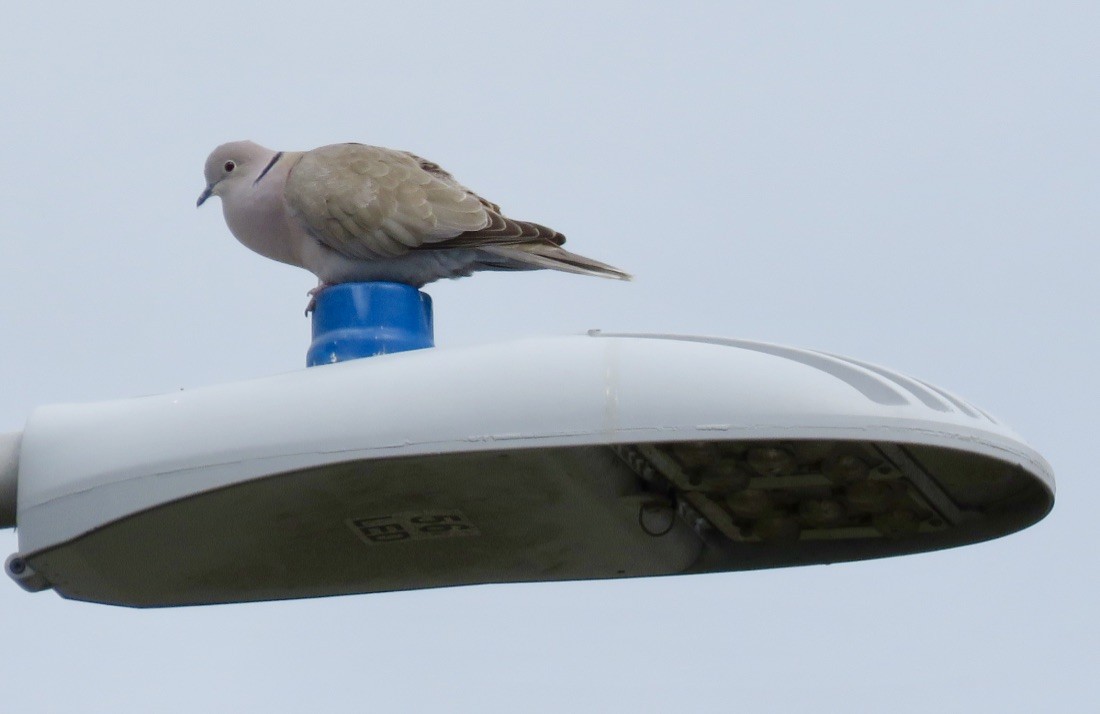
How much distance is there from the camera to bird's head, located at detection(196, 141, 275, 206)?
4.62 meters

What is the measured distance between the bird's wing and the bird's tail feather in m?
0.02

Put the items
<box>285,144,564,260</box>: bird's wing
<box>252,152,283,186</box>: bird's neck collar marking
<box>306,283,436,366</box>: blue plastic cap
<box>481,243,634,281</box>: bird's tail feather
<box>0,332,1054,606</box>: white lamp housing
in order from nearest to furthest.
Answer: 1. <box>0,332,1054,606</box>: white lamp housing
2. <box>306,283,436,366</box>: blue plastic cap
3. <box>285,144,564,260</box>: bird's wing
4. <box>481,243,634,281</box>: bird's tail feather
5. <box>252,152,283,186</box>: bird's neck collar marking

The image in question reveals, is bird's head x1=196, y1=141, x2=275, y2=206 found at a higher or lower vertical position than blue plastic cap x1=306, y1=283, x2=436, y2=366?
higher

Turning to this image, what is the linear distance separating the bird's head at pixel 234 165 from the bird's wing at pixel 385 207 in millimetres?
184

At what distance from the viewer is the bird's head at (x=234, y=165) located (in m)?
4.62

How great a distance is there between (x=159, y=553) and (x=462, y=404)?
0.80 m

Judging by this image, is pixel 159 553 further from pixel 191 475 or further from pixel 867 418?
pixel 867 418

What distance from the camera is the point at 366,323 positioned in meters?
3.50

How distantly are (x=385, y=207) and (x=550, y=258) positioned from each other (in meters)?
0.43

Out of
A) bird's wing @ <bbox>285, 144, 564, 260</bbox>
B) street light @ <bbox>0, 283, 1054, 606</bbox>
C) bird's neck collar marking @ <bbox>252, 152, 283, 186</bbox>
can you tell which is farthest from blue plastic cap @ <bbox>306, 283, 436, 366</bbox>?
bird's neck collar marking @ <bbox>252, 152, 283, 186</bbox>

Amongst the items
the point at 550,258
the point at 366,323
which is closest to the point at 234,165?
the point at 550,258

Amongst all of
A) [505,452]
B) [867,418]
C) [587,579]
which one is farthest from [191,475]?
[867,418]

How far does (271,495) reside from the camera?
297 cm

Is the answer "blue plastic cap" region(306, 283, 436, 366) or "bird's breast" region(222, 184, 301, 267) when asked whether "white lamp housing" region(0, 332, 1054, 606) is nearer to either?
"blue plastic cap" region(306, 283, 436, 366)
